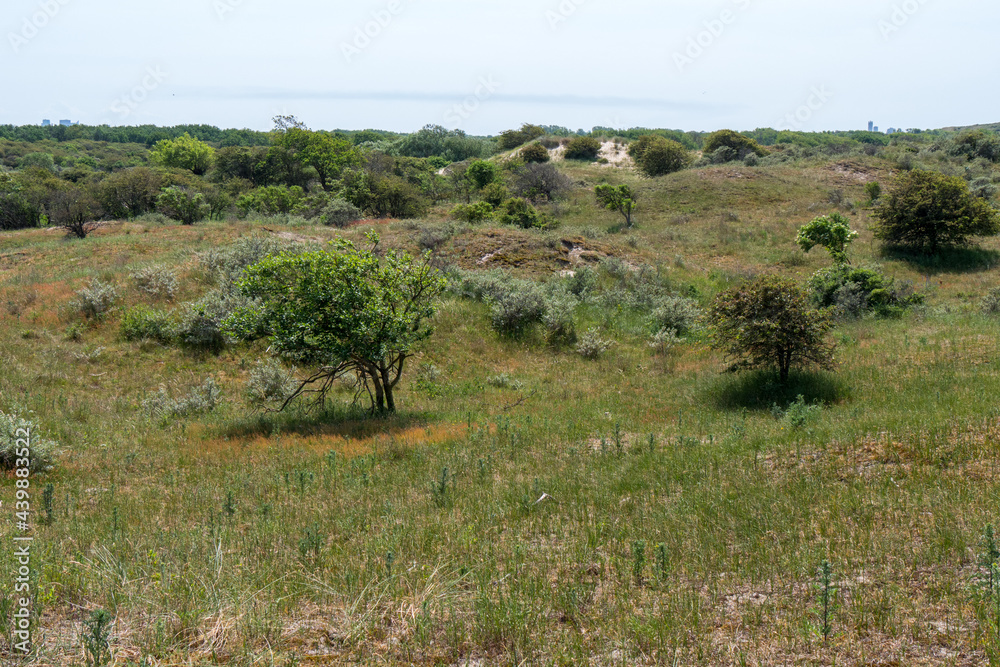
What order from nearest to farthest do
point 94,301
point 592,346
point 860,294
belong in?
1. point 94,301
2. point 592,346
3. point 860,294

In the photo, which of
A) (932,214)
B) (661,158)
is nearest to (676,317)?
(932,214)

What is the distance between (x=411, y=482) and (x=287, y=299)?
18.9 feet

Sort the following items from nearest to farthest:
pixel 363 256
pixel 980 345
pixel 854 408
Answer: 1. pixel 854 408
2. pixel 363 256
3. pixel 980 345

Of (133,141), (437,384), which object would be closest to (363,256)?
(437,384)

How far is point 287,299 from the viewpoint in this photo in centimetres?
1152

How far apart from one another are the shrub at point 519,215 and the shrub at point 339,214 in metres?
8.53

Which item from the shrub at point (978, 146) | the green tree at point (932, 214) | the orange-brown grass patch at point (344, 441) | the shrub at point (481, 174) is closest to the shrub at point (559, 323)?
the orange-brown grass patch at point (344, 441)

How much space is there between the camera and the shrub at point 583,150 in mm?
64750

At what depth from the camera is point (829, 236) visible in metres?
26.1

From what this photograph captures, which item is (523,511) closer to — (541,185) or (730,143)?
(541,185)

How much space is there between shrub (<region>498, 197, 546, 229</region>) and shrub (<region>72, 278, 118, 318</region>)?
20.2 m

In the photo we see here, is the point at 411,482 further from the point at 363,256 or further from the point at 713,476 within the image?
the point at 363,256

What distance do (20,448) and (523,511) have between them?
23.8ft

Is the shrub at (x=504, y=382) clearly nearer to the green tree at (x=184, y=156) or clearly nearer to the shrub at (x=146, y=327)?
the shrub at (x=146, y=327)
